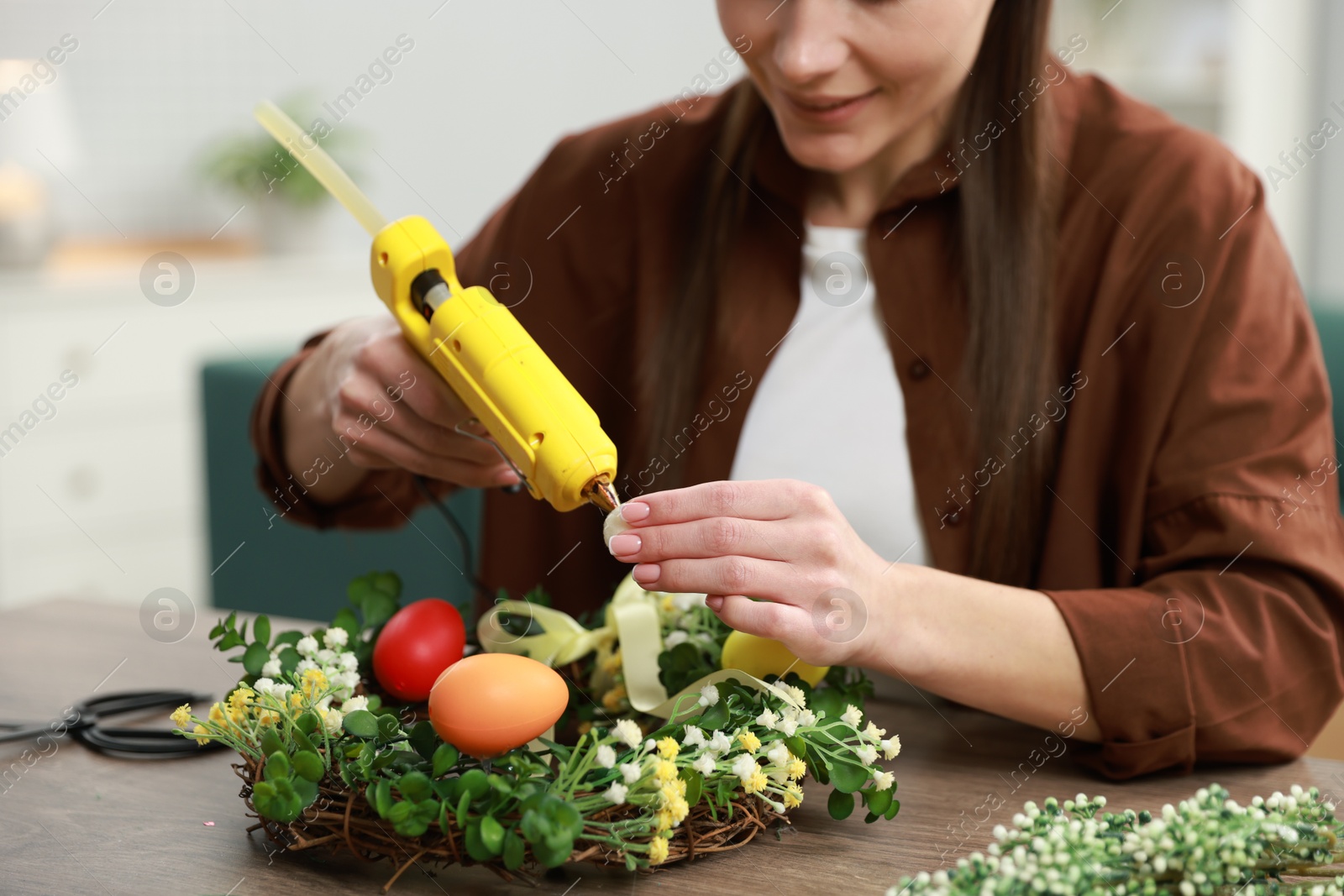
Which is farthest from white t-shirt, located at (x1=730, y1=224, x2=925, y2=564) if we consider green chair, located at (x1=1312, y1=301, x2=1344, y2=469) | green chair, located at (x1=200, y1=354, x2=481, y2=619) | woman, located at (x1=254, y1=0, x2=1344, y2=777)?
green chair, located at (x1=1312, y1=301, x2=1344, y2=469)

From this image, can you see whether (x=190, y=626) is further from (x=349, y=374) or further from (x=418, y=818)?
(x=418, y=818)

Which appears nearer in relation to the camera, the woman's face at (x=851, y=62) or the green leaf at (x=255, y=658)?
the green leaf at (x=255, y=658)

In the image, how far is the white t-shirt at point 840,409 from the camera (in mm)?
1042

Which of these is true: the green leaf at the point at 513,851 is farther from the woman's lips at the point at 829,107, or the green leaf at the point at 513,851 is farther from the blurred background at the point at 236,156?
the blurred background at the point at 236,156

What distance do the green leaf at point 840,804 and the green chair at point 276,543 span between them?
1.19 m

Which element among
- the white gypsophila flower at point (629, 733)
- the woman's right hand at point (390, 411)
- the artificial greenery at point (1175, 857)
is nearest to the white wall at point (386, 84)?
the woman's right hand at point (390, 411)

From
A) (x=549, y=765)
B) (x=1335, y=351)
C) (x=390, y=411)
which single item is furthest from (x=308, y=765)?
(x=1335, y=351)

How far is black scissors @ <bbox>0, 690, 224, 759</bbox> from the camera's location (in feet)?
2.59

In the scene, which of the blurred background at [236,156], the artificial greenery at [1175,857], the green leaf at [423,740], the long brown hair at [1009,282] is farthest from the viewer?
the blurred background at [236,156]

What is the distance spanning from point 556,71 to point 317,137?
0.59 metres

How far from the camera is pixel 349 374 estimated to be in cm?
92

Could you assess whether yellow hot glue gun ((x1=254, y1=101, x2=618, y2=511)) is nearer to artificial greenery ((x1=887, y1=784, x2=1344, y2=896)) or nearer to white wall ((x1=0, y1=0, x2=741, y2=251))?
artificial greenery ((x1=887, y1=784, x2=1344, y2=896))

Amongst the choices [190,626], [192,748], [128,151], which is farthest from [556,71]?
[192,748]

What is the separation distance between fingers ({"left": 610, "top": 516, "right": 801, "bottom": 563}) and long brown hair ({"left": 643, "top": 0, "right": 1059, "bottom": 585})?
0.41 m
